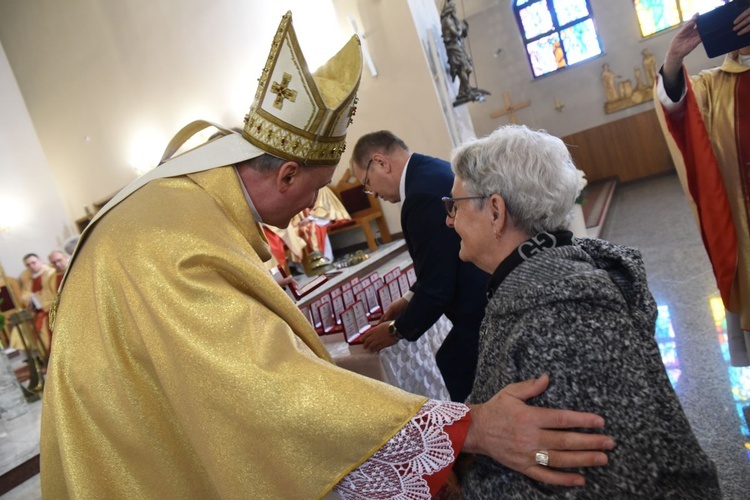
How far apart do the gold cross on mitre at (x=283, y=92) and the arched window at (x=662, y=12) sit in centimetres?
1196

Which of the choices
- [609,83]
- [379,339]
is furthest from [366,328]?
[609,83]

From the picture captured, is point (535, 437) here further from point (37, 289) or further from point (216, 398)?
point (37, 289)

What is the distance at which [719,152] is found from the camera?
Answer: 109 inches

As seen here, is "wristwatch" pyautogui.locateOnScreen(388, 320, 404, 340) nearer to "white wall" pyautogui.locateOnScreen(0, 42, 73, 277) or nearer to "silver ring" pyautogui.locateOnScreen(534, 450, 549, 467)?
"silver ring" pyautogui.locateOnScreen(534, 450, 549, 467)

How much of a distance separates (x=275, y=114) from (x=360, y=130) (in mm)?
6919

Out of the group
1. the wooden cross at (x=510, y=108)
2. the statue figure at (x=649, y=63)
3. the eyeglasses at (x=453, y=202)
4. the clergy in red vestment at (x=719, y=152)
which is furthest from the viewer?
the wooden cross at (x=510, y=108)

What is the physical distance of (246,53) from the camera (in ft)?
29.0

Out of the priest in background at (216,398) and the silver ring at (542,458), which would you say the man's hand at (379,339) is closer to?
the priest in background at (216,398)

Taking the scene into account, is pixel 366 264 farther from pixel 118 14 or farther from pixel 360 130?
pixel 118 14

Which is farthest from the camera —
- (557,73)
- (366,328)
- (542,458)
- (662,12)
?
(557,73)

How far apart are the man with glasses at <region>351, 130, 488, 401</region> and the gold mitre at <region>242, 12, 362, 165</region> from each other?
0.70m

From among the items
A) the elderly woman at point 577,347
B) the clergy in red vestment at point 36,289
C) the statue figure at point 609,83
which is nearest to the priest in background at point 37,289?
the clergy in red vestment at point 36,289

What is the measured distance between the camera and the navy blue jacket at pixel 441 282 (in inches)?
83.6

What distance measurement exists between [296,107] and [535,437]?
98 centimetres
